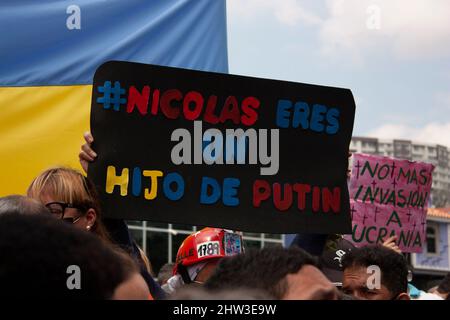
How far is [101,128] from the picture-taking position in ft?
11.0

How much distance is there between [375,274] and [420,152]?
140 meters

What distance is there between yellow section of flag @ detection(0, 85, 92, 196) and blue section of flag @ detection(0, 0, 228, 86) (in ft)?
0.26

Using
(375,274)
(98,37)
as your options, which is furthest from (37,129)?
(375,274)

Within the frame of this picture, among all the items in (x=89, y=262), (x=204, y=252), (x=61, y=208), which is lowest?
(x=204, y=252)

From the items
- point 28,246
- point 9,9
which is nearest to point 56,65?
point 9,9

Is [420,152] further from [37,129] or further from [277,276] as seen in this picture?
[277,276]

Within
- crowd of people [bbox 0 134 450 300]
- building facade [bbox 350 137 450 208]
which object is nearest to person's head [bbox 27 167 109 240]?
crowd of people [bbox 0 134 450 300]

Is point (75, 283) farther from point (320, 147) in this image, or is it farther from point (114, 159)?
point (320, 147)

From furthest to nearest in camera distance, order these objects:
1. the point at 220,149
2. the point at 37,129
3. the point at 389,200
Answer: the point at 389,200, the point at 37,129, the point at 220,149

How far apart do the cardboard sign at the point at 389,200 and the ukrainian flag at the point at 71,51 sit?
6.94 feet

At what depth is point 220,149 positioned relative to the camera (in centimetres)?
346

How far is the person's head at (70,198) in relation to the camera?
3062mm

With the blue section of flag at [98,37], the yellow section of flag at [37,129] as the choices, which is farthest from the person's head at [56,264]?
the blue section of flag at [98,37]

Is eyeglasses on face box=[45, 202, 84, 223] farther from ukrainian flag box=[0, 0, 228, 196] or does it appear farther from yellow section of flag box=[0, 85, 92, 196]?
ukrainian flag box=[0, 0, 228, 196]
